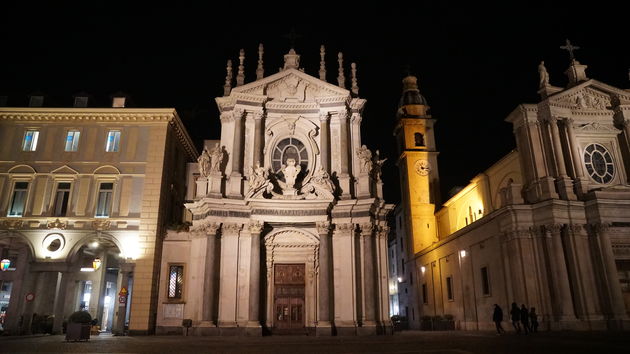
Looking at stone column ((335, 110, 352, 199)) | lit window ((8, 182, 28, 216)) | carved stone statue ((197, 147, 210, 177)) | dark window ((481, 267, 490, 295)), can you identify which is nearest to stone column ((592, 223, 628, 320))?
dark window ((481, 267, 490, 295))

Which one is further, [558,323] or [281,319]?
[281,319]

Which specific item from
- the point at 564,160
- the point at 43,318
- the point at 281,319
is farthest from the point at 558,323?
the point at 43,318

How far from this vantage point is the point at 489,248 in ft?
97.6

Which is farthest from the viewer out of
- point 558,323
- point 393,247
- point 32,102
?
point 393,247

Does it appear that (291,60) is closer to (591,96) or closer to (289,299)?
(289,299)

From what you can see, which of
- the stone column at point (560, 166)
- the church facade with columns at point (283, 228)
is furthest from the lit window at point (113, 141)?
the stone column at point (560, 166)

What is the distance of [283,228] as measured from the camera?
27750mm

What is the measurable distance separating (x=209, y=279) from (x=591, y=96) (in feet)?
91.1

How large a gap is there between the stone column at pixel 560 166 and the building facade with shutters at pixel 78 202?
25.1 meters

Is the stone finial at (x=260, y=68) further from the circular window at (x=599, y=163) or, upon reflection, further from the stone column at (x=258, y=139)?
the circular window at (x=599, y=163)

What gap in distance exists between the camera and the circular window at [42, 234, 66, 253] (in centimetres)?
2781

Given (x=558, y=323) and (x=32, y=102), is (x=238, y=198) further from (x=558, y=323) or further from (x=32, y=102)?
(x=558, y=323)

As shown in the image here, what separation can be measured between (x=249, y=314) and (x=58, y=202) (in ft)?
47.6

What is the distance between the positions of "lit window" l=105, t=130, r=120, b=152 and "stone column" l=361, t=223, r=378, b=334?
672 inches
